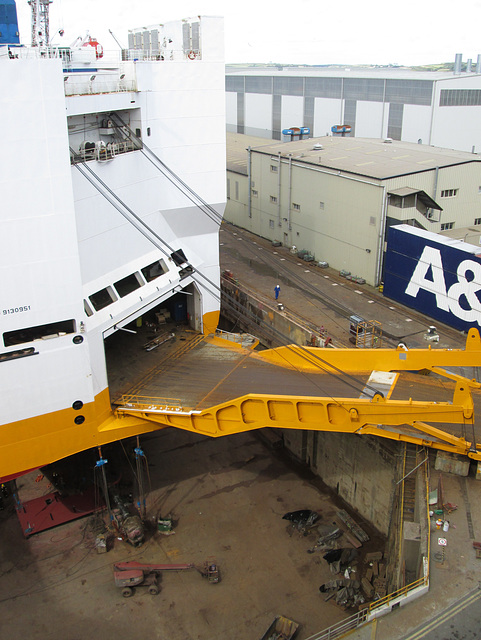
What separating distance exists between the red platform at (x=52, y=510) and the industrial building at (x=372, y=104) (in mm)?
37519

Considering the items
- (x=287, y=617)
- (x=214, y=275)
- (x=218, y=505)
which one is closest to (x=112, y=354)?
(x=214, y=275)

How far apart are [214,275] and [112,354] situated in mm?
4914

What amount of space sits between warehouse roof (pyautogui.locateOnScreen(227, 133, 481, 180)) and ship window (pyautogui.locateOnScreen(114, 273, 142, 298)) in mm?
14019

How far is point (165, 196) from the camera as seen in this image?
20.0 m

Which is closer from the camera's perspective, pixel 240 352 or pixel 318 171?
pixel 240 352

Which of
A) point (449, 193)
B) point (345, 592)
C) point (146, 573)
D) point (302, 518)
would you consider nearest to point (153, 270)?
point (146, 573)

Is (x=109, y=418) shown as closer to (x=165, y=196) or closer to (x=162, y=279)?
(x=162, y=279)

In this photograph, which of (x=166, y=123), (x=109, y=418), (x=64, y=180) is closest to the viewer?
(x=64, y=180)

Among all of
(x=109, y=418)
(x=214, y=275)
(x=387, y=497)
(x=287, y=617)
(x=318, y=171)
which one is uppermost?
(x=318, y=171)

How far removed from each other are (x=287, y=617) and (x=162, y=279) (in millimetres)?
11029

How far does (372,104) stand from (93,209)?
39775 millimetres

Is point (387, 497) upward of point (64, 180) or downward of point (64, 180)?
downward

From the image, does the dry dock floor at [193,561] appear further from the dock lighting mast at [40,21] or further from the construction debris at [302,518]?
the dock lighting mast at [40,21]

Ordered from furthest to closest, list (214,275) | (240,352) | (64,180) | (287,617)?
1. (214,275)
2. (240,352)
3. (287,617)
4. (64,180)
